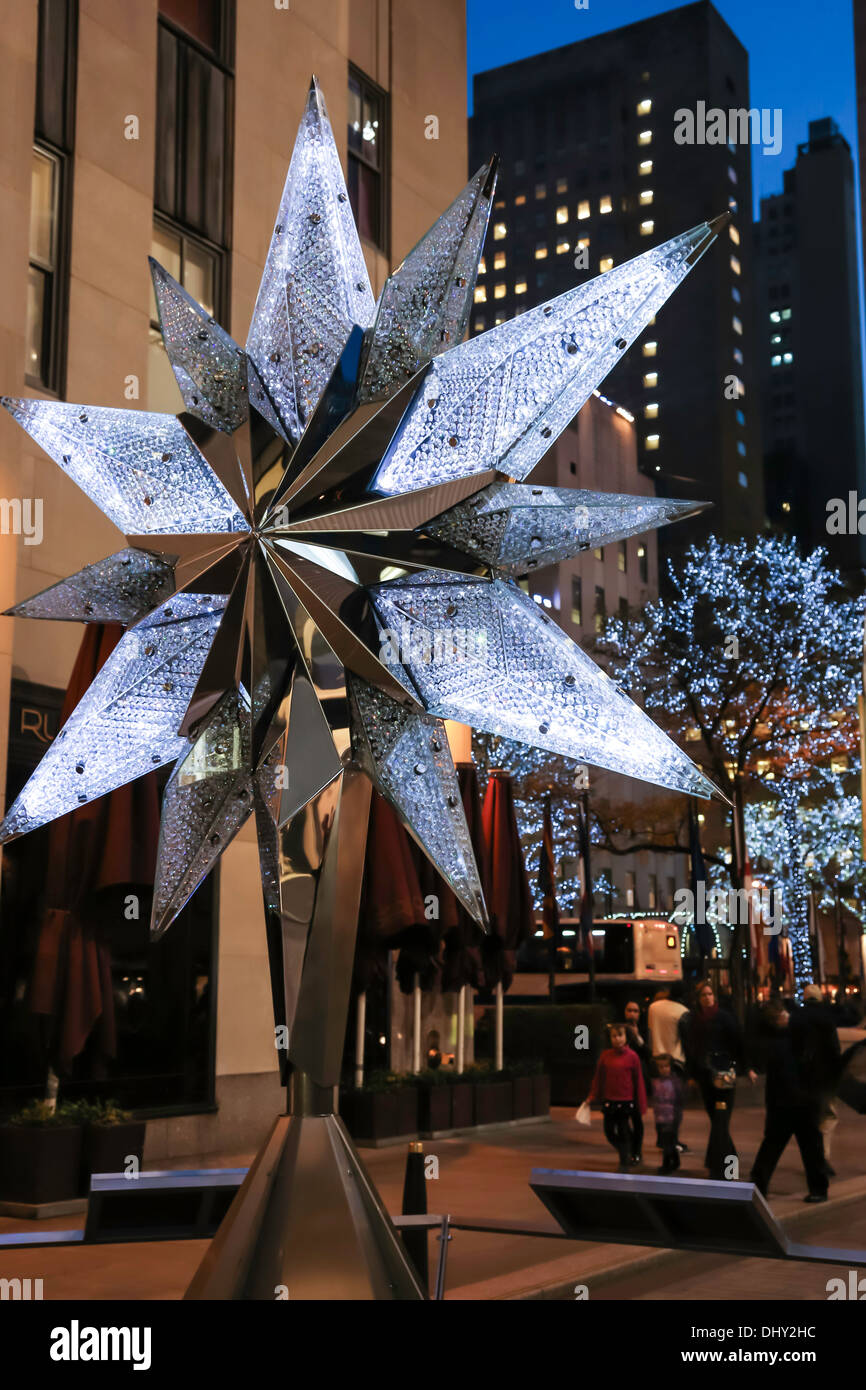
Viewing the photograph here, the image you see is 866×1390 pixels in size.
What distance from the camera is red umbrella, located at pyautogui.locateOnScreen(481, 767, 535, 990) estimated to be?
15.8m

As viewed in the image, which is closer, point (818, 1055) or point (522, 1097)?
point (818, 1055)

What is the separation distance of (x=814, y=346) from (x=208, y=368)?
5068 inches

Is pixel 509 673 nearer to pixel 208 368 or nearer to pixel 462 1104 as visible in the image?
pixel 208 368

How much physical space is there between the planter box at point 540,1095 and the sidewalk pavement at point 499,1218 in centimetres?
24

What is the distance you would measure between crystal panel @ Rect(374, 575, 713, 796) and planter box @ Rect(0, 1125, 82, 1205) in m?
7.87

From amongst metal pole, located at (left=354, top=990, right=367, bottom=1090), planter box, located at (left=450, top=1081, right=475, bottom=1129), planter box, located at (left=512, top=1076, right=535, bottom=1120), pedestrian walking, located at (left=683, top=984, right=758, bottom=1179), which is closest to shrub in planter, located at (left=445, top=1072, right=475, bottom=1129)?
planter box, located at (left=450, top=1081, right=475, bottom=1129)

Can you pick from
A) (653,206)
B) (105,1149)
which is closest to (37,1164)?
(105,1149)

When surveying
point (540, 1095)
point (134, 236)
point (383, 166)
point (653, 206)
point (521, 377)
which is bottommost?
point (540, 1095)

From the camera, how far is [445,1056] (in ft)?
62.2

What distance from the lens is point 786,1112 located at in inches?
505

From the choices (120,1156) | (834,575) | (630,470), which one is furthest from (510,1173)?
(630,470)

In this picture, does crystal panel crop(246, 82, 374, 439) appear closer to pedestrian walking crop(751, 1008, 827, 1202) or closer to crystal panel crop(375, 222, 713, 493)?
crystal panel crop(375, 222, 713, 493)

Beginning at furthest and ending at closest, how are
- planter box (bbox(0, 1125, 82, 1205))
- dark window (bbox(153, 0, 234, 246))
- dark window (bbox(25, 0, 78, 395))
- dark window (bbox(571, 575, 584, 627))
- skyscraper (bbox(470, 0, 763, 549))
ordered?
skyscraper (bbox(470, 0, 763, 549)), dark window (bbox(571, 575, 584, 627)), dark window (bbox(153, 0, 234, 246)), dark window (bbox(25, 0, 78, 395)), planter box (bbox(0, 1125, 82, 1205))

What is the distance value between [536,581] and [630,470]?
12.4 metres
